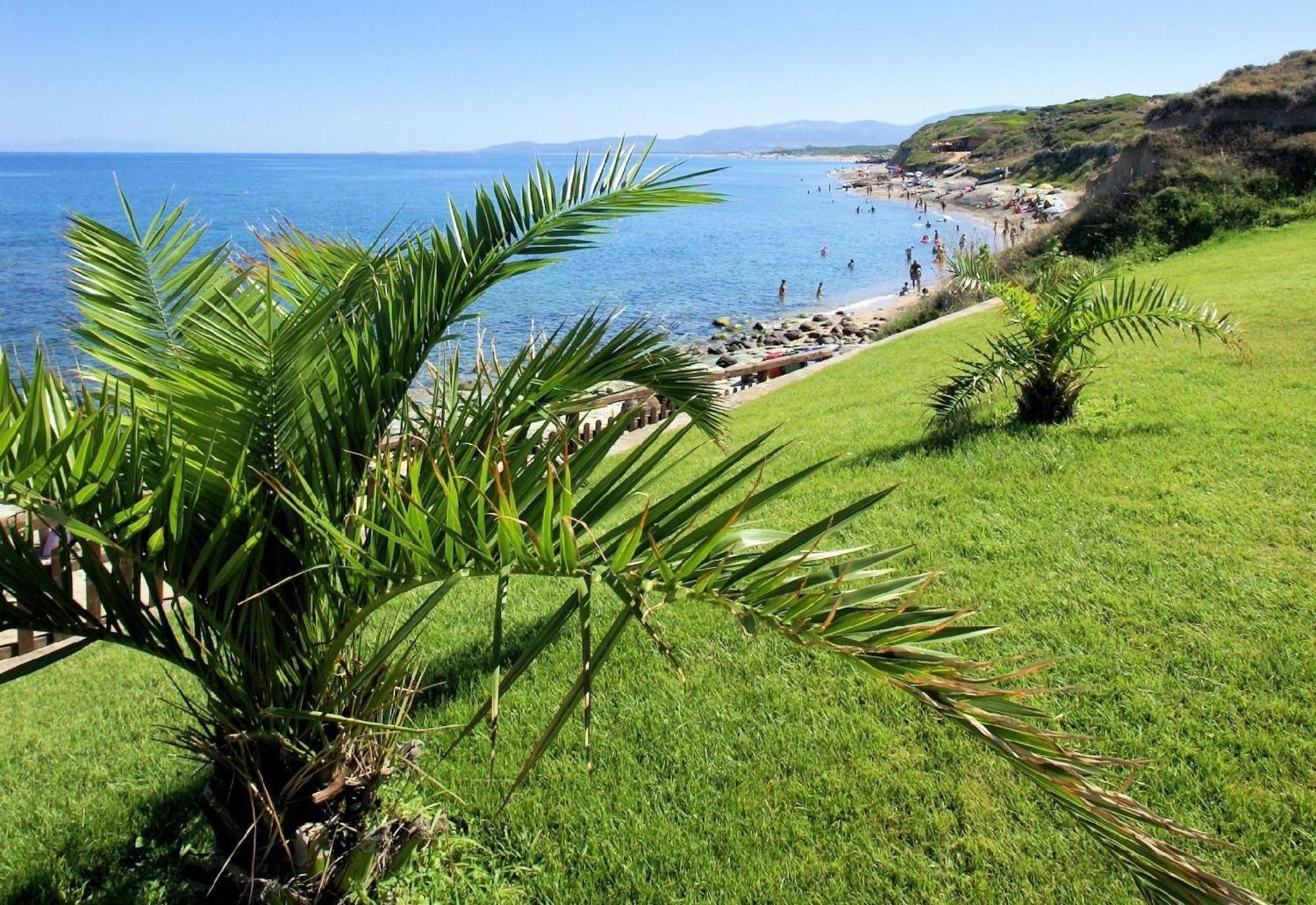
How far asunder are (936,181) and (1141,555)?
9703 centimetres

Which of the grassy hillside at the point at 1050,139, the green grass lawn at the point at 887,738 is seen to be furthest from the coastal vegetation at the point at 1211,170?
the green grass lawn at the point at 887,738

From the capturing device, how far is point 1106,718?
3312 millimetres

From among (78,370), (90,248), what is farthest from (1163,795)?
(90,248)

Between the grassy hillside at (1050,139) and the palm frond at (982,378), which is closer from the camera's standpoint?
Answer: the palm frond at (982,378)

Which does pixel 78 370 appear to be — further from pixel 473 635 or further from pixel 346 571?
pixel 473 635

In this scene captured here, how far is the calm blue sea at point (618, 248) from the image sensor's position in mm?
29531

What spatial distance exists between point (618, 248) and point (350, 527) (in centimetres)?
6317

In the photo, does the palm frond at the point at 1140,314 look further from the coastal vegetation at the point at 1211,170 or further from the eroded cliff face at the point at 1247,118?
the eroded cliff face at the point at 1247,118

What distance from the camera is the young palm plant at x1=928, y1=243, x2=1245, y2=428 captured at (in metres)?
6.37

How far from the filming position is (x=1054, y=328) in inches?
253

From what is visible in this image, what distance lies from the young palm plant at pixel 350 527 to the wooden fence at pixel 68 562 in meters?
A: 0.05

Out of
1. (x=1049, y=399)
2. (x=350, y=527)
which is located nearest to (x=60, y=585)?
(x=350, y=527)

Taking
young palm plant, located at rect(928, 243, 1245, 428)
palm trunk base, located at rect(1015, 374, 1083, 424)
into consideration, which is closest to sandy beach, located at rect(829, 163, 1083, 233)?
young palm plant, located at rect(928, 243, 1245, 428)

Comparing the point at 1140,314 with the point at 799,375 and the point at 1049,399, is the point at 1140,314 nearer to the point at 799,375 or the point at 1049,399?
the point at 1049,399
